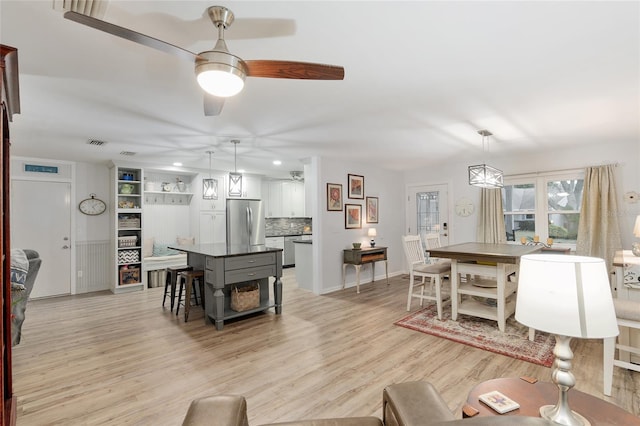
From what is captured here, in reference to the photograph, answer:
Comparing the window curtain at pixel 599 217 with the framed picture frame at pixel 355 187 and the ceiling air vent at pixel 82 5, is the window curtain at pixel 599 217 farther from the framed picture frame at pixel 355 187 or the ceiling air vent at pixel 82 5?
the ceiling air vent at pixel 82 5

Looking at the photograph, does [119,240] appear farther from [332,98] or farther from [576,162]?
[576,162]

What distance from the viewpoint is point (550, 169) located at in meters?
5.22

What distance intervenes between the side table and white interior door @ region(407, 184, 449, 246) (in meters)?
5.42

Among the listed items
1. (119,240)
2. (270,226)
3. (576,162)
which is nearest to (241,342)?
(119,240)

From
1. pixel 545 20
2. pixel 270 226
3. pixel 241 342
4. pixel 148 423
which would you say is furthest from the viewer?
pixel 270 226

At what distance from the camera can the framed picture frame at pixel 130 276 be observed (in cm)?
569

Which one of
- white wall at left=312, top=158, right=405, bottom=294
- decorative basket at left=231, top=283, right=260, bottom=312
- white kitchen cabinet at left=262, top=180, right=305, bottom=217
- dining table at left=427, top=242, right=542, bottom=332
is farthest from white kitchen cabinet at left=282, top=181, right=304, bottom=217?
dining table at left=427, top=242, right=542, bottom=332

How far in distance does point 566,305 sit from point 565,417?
407mm

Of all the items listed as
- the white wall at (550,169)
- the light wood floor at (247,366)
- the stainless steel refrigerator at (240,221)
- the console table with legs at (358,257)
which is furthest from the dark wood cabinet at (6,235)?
the white wall at (550,169)

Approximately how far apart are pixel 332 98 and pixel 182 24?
1.41 m

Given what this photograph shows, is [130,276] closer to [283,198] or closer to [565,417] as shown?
[283,198]

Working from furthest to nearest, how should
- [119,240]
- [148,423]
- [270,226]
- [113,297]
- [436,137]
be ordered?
[270,226], [119,240], [113,297], [436,137], [148,423]

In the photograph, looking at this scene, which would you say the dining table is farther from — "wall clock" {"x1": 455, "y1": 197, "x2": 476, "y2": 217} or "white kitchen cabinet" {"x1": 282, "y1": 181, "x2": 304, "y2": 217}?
"white kitchen cabinet" {"x1": 282, "y1": 181, "x2": 304, "y2": 217}

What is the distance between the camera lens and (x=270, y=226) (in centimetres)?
815
